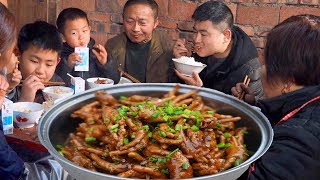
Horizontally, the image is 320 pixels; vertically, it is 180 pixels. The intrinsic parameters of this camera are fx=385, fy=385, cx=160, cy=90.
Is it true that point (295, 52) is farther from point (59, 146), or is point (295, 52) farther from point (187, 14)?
point (187, 14)

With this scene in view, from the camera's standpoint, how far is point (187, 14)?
3988mm

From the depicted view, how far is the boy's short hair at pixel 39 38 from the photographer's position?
2.87 meters

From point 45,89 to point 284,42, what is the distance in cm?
158

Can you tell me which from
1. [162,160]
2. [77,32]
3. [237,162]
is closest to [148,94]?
[162,160]

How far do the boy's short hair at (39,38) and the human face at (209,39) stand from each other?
1.15m

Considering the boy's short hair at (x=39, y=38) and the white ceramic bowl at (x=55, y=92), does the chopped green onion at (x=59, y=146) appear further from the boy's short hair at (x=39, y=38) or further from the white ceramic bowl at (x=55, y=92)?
the boy's short hair at (x=39, y=38)

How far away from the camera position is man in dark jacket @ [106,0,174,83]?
3.70 m

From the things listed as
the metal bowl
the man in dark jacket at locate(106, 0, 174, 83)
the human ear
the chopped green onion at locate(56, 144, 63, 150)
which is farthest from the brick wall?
the chopped green onion at locate(56, 144, 63, 150)

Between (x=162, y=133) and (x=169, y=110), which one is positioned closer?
(x=162, y=133)

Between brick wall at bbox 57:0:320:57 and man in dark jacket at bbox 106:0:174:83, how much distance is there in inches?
8.0

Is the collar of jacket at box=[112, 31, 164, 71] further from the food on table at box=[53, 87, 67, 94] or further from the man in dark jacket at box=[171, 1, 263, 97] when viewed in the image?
the food on table at box=[53, 87, 67, 94]

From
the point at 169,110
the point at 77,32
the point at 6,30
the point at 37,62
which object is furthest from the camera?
the point at 77,32

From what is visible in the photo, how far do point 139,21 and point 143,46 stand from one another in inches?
12.9

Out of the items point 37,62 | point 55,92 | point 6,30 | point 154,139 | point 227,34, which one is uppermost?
point 6,30
